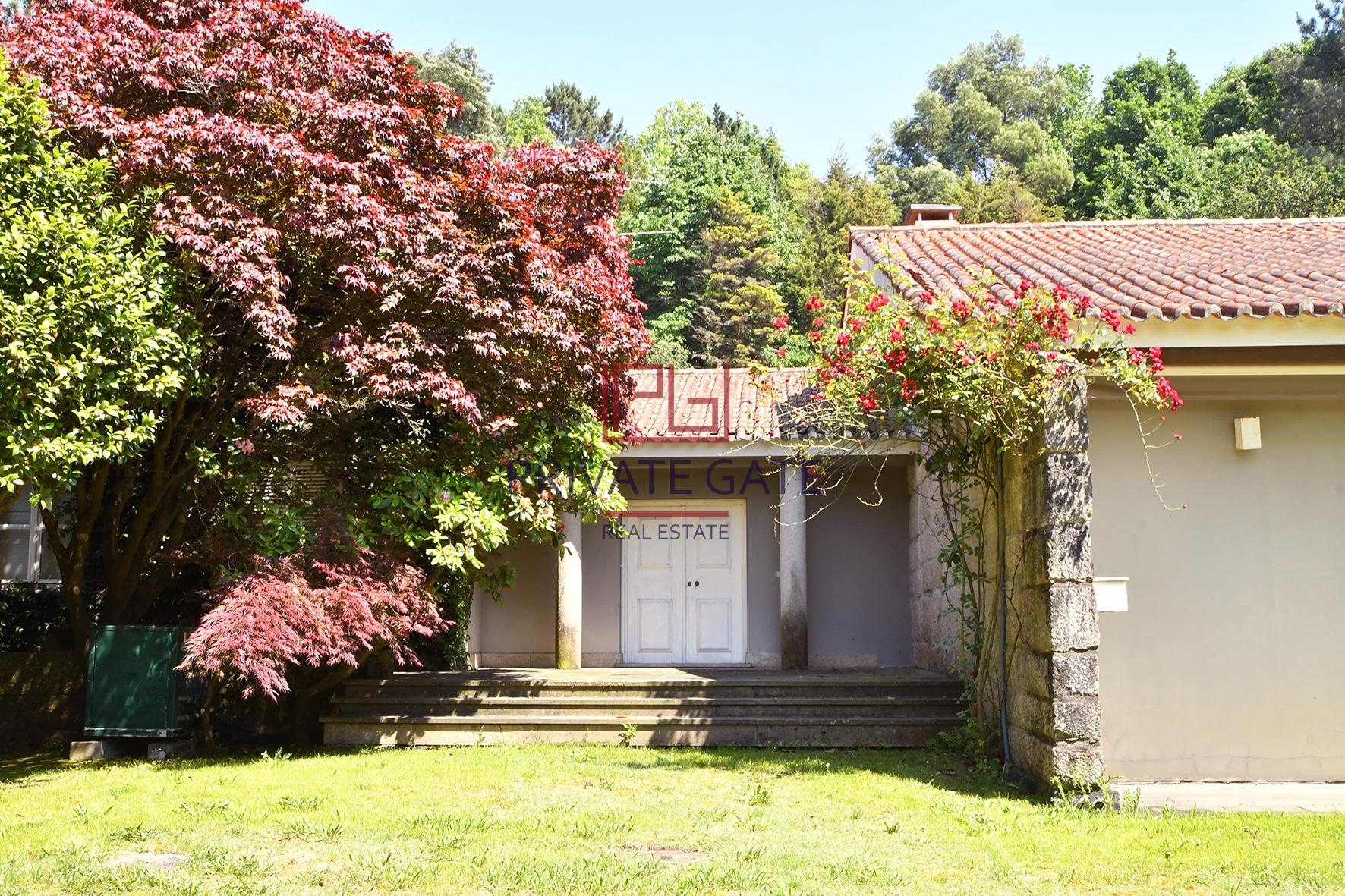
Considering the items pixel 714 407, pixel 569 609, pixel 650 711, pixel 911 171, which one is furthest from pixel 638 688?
pixel 911 171

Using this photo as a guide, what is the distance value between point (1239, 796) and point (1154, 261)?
4397 mm

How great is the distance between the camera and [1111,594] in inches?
279

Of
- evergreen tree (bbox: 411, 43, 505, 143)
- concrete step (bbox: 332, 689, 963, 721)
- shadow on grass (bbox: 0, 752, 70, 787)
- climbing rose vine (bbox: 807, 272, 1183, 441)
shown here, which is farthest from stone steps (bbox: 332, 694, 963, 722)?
evergreen tree (bbox: 411, 43, 505, 143)

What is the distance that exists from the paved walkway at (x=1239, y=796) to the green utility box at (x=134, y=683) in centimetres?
714

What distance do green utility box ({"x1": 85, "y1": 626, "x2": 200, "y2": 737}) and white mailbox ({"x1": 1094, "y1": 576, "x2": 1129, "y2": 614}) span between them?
707 centimetres

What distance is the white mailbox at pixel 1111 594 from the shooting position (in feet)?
23.2

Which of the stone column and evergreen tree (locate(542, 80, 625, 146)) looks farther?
evergreen tree (locate(542, 80, 625, 146))

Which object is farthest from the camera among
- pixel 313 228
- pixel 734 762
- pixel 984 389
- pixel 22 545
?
pixel 22 545

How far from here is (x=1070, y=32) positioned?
26422 millimetres


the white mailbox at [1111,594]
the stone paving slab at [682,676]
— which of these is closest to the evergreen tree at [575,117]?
the stone paving slab at [682,676]

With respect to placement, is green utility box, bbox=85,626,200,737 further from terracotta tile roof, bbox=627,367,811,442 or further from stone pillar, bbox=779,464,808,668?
stone pillar, bbox=779,464,808,668

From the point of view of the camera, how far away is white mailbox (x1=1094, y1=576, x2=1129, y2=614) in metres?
7.07

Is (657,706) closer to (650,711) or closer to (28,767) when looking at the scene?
(650,711)

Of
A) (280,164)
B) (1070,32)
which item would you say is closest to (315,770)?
(280,164)
